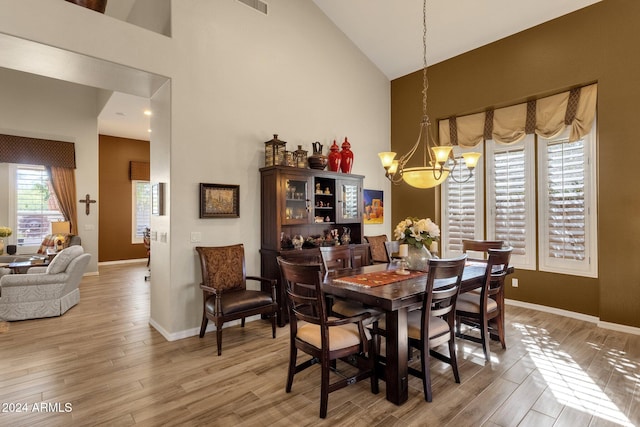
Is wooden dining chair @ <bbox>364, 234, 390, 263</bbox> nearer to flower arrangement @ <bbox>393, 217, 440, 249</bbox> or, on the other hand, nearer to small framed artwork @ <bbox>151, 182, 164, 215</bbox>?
flower arrangement @ <bbox>393, 217, 440, 249</bbox>

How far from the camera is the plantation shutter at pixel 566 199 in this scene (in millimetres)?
4473

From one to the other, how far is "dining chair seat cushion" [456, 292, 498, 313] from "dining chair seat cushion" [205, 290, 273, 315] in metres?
2.04

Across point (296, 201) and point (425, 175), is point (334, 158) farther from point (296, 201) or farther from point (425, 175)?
point (425, 175)

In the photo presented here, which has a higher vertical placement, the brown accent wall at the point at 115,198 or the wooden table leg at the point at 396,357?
the brown accent wall at the point at 115,198

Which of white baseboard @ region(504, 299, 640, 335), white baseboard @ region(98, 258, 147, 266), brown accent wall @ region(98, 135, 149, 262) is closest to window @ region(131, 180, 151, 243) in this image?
brown accent wall @ region(98, 135, 149, 262)


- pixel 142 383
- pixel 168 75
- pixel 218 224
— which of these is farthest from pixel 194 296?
pixel 168 75

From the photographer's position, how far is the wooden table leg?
2.44 metres

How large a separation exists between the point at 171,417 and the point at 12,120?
7.54 m

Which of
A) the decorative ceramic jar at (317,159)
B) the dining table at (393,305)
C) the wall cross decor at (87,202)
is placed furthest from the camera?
the wall cross decor at (87,202)

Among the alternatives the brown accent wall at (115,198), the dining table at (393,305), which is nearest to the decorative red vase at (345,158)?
the dining table at (393,305)

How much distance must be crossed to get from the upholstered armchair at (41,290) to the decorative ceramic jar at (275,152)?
10.4 ft

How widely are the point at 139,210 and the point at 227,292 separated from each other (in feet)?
23.5

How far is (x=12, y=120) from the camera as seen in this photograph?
6.64m

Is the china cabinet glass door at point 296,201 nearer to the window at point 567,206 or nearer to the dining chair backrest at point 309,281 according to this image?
the dining chair backrest at point 309,281
